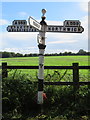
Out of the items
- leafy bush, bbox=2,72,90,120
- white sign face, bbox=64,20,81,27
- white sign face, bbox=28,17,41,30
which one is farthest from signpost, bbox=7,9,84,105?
leafy bush, bbox=2,72,90,120

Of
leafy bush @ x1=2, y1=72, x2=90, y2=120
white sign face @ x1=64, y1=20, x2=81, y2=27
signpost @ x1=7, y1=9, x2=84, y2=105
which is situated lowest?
leafy bush @ x1=2, y1=72, x2=90, y2=120

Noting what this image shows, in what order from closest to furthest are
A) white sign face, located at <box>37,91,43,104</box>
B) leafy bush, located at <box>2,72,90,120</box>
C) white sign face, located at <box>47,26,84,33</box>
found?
leafy bush, located at <box>2,72,90,120</box>
white sign face, located at <box>37,91,43,104</box>
white sign face, located at <box>47,26,84,33</box>

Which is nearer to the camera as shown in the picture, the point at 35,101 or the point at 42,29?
the point at 42,29

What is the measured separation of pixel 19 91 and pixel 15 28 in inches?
70.7

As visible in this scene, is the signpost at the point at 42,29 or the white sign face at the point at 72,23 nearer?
the signpost at the point at 42,29

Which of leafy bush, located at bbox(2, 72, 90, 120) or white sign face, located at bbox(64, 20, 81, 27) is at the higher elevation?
→ white sign face, located at bbox(64, 20, 81, 27)

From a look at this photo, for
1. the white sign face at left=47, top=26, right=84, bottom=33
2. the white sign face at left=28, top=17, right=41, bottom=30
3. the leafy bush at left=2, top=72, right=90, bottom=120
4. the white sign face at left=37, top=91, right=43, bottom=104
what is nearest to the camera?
the white sign face at left=28, top=17, right=41, bottom=30

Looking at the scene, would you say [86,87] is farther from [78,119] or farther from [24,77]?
[24,77]

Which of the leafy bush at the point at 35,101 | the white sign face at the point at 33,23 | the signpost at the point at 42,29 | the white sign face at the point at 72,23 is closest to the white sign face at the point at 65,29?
the signpost at the point at 42,29

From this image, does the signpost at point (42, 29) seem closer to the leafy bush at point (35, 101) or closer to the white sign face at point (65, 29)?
the white sign face at point (65, 29)

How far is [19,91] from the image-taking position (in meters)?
5.92

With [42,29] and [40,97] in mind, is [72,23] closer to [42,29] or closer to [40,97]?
[42,29]

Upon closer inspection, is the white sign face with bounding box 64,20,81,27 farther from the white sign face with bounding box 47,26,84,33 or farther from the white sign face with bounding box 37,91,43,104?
the white sign face with bounding box 37,91,43,104

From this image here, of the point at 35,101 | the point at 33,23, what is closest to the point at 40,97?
the point at 35,101
